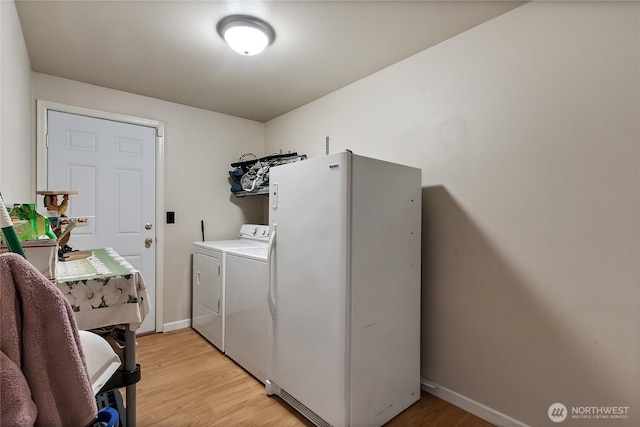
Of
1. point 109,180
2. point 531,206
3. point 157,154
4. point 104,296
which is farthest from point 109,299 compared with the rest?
point 157,154

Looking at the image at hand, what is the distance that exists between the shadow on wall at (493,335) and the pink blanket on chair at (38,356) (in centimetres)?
190

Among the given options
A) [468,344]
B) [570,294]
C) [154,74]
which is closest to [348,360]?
[468,344]

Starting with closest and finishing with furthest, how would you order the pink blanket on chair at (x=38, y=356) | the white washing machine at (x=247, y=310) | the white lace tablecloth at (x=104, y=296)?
the pink blanket on chair at (x=38, y=356)
the white lace tablecloth at (x=104, y=296)
the white washing machine at (x=247, y=310)

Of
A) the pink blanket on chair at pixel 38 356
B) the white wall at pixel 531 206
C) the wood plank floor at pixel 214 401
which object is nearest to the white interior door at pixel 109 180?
the wood plank floor at pixel 214 401

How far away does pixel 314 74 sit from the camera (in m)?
2.47

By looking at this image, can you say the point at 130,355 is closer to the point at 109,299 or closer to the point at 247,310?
the point at 109,299

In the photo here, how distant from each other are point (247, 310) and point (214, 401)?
23.7 inches

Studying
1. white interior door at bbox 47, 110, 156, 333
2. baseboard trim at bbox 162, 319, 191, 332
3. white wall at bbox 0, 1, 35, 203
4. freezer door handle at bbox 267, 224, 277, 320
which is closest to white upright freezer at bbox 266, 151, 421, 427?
freezer door handle at bbox 267, 224, 277, 320

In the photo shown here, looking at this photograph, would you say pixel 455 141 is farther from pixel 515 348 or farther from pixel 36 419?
pixel 36 419

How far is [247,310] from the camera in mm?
2318

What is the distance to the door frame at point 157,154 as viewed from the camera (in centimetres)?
247

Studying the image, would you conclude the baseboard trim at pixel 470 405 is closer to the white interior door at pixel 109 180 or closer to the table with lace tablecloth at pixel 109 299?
the table with lace tablecloth at pixel 109 299

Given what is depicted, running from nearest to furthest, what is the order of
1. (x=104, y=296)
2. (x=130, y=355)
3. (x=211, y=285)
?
(x=104, y=296), (x=130, y=355), (x=211, y=285)

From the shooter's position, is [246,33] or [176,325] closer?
[246,33]
